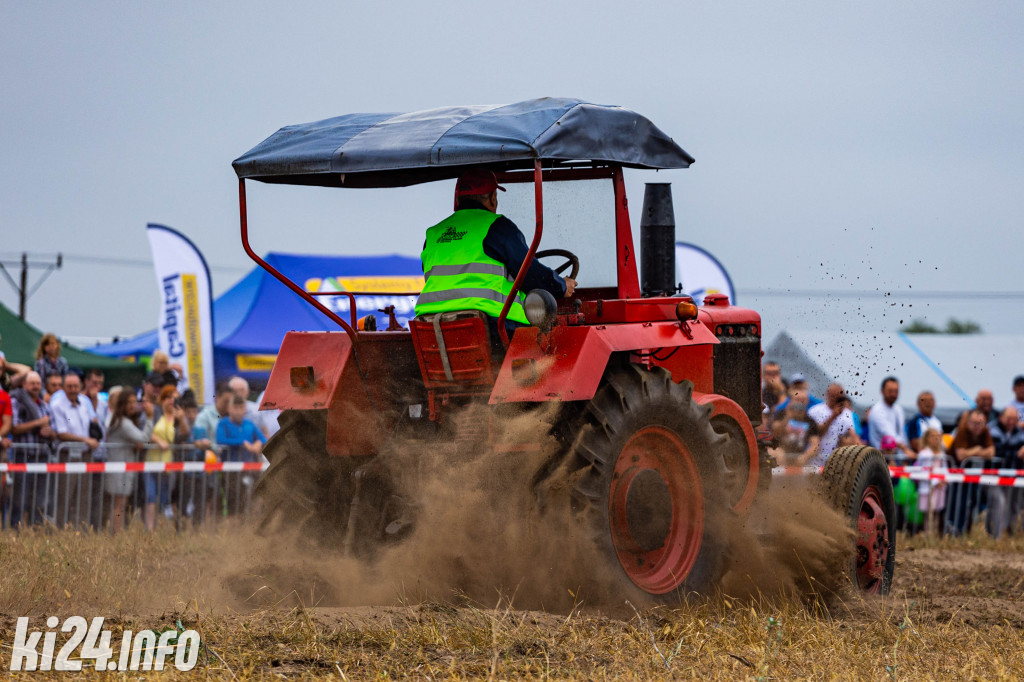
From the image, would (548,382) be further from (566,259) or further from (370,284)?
(370,284)

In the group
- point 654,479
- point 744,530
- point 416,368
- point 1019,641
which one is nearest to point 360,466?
point 416,368

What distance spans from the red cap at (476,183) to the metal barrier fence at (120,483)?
5.32m

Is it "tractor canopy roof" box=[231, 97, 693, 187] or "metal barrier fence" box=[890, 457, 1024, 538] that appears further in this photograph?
"metal barrier fence" box=[890, 457, 1024, 538]

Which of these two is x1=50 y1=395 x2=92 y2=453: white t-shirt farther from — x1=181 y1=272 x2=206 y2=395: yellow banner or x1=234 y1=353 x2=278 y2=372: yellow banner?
x1=234 y1=353 x2=278 y2=372: yellow banner

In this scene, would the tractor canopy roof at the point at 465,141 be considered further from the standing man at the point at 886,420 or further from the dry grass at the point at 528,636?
the standing man at the point at 886,420

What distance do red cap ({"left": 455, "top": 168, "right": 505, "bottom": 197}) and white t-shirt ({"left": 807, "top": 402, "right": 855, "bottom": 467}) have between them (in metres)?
3.49

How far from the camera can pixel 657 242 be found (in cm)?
741

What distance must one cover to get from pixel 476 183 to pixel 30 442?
685cm

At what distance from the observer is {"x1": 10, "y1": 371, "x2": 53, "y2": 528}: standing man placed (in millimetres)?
10875

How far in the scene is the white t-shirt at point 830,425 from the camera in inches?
377

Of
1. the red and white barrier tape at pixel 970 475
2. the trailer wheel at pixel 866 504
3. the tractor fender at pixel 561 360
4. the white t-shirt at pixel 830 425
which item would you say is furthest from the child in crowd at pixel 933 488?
the tractor fender at pixel 561 360

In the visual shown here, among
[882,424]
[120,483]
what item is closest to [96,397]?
[120,483]

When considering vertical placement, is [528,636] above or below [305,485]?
below

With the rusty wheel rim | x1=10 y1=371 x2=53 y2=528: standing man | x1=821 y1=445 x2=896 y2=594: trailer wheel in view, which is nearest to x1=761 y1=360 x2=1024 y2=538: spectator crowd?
x1=821 y1=445 x2=896 y2=594: trailer wheel
